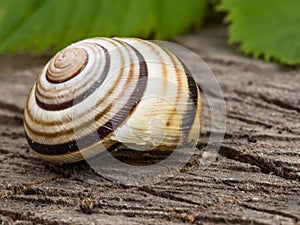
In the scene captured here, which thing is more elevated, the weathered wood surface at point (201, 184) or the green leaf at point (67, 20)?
the green leaf at point (67, 20)

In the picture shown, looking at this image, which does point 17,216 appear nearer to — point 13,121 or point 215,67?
point 13,121

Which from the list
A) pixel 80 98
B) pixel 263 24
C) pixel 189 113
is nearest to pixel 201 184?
pixel 189 113

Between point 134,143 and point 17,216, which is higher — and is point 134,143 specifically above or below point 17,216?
above

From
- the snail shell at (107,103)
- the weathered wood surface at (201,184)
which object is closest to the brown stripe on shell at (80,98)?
the snail shell at (107,103)

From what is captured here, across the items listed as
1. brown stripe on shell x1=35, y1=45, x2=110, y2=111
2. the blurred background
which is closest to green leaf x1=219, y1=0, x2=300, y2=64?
the blurred background

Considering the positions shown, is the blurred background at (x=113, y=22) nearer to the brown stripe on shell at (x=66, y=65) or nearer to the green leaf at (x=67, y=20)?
the green leaf at (x=67, y=20)

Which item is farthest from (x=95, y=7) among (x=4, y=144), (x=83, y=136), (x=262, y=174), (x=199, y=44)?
(x=262, y=174)

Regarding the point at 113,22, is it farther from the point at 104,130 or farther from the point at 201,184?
the point at 201,184
